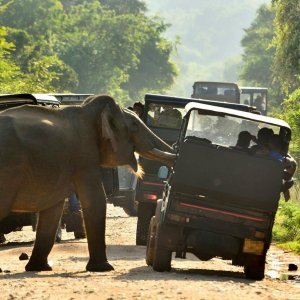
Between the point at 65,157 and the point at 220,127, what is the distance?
7.62 ft

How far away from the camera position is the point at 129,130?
1622 centimetres

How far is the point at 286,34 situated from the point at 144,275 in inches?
1033

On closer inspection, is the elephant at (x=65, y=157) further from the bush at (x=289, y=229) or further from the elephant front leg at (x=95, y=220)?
the bush at (x=289, y=229)

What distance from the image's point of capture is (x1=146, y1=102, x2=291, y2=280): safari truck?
14797mm

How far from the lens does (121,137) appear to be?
16172 mm

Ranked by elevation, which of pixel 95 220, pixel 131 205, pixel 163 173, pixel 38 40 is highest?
Result: pixel 38 40

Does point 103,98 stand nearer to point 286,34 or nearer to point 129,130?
point 129,130

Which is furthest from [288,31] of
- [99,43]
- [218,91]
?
[99,43]

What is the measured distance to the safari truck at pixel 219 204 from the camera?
14.8 meters

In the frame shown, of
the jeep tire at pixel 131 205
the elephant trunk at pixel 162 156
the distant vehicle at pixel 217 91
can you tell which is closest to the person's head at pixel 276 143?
the elephant trunk at pixel 162 156

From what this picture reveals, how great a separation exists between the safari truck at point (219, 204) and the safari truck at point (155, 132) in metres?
5.62

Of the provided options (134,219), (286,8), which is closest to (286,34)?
(286,8)

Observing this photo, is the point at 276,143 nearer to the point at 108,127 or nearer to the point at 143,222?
the point at 108,127

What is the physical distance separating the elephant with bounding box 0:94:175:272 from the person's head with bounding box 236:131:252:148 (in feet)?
2.91
